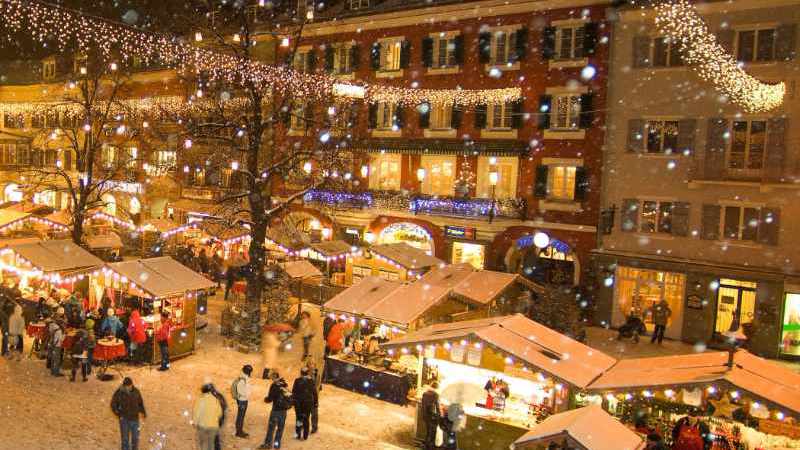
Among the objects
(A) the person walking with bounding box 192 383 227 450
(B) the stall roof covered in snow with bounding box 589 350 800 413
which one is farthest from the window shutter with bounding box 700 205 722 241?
(A) the person walking with bounding box 192 383 227 450

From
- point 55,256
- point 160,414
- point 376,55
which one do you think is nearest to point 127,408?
point 160,414

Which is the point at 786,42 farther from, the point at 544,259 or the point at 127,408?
the point at 127,408

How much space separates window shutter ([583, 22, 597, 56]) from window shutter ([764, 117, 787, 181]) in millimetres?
6667

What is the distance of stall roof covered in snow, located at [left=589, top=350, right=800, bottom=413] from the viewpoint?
33.8ft

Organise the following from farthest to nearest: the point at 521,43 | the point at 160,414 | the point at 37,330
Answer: the point at 521,43
the point at 37,330
the point at 160,414

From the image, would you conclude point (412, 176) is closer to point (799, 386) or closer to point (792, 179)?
point (792, 179)

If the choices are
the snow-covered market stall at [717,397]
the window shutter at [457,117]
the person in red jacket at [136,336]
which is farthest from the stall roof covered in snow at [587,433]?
the window shutter at [457,117]

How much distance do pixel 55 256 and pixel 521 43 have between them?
18415mm

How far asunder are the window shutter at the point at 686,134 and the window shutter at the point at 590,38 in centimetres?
428

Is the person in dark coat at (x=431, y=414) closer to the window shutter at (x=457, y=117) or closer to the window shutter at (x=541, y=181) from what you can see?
the window shutter at (x=541, y=181)

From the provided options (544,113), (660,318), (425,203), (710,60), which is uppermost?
(710,60)

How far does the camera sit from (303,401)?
40.2 feet

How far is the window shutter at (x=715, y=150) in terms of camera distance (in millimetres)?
21641

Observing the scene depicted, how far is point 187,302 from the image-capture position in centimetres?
1798
